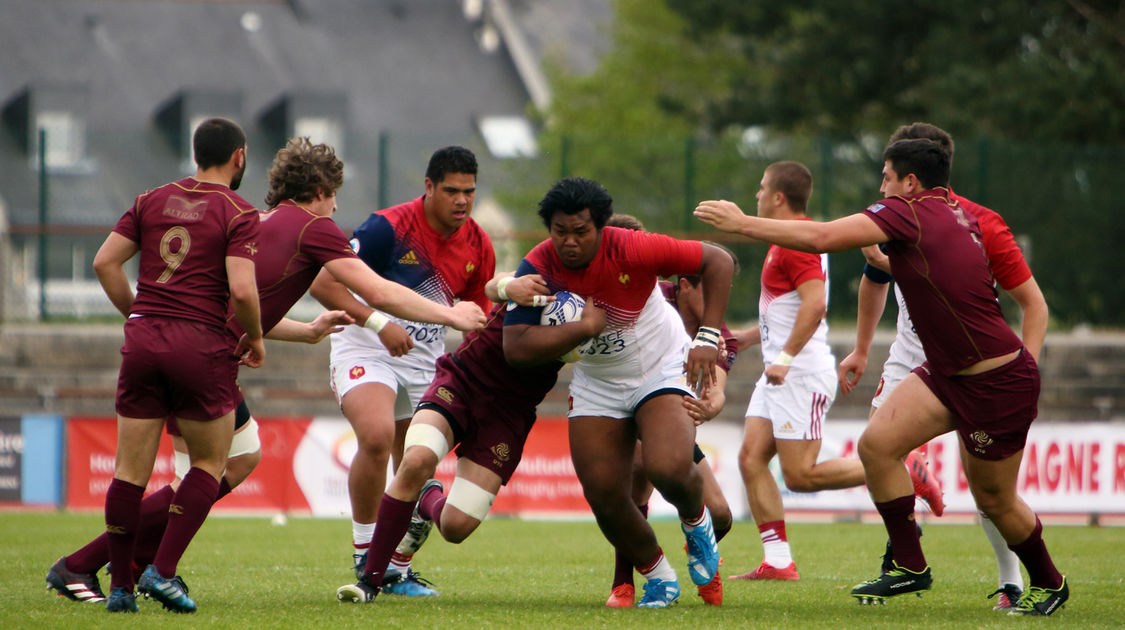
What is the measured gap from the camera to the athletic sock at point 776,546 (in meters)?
8.19

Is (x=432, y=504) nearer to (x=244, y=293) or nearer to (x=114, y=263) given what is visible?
(x=244, y=293)

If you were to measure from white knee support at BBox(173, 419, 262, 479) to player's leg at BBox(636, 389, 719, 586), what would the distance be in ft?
7.05

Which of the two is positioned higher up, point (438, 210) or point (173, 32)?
point (173, 32)

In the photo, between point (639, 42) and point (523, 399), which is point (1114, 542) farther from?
point (639, 42)

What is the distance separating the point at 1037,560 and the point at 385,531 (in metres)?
3.27

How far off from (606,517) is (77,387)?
14.0 meters

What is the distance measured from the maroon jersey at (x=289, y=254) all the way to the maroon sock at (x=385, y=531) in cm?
117

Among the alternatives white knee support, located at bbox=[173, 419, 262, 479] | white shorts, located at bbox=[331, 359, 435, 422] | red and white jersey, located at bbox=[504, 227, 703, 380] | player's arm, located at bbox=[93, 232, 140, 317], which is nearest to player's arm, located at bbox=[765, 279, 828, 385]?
red and white jersey, located at bbox=[504, 227, 703, 380]

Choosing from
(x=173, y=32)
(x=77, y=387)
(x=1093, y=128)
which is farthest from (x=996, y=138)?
(x=173, y=32)

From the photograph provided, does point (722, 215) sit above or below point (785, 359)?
above

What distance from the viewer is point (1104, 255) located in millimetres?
19516

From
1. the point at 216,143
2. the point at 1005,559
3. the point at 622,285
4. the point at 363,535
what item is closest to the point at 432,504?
the point at 363,535

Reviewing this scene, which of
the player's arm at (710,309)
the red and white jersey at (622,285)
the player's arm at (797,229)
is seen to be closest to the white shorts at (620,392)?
the red and white jersey at (622,285)

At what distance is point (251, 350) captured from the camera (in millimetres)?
6320
